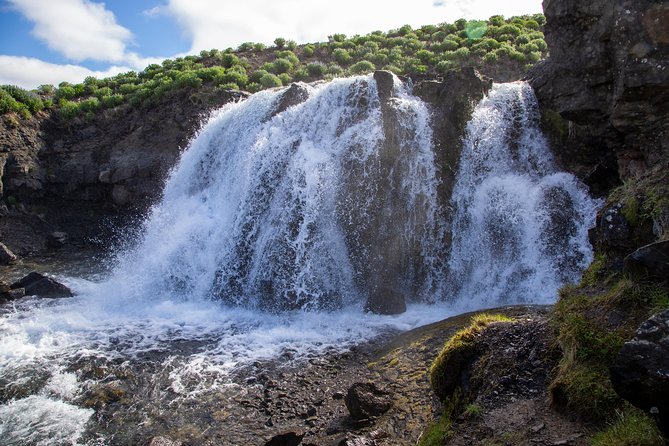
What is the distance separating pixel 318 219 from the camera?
17.7 meters

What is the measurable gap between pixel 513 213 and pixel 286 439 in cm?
1127

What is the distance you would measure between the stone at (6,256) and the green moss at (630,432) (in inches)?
1031

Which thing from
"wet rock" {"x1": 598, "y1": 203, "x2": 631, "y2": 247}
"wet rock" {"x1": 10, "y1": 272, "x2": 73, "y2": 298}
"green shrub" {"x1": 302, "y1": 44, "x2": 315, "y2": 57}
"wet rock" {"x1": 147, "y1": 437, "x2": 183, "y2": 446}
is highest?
"green shrub" {"x1": 302, "y1": 44, "x2": 315, "y2": 57}

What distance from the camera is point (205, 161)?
76.4 ft

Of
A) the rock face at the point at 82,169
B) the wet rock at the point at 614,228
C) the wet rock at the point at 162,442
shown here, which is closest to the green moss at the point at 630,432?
the wet rock at the point at 614,228

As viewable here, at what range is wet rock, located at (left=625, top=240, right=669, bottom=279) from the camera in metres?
5.89

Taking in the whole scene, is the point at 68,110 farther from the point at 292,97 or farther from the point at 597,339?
the point at 597,339

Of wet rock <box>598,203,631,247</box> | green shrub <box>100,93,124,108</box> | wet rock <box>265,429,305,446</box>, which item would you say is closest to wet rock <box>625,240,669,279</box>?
wet rock <box>598,203,631,247</box>

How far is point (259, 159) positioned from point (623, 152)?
13372 millimetres

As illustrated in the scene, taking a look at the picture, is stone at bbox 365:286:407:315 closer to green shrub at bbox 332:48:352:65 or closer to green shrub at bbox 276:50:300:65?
green shrub at bbox 332:48:352:65

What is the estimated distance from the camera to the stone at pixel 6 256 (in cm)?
2278

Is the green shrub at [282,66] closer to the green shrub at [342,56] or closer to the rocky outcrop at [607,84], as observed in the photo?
the green shrub at [342,56]

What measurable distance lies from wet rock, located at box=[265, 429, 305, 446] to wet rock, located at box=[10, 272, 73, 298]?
13.7 metres

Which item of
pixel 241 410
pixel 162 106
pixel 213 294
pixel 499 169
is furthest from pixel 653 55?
pixel 162 106
